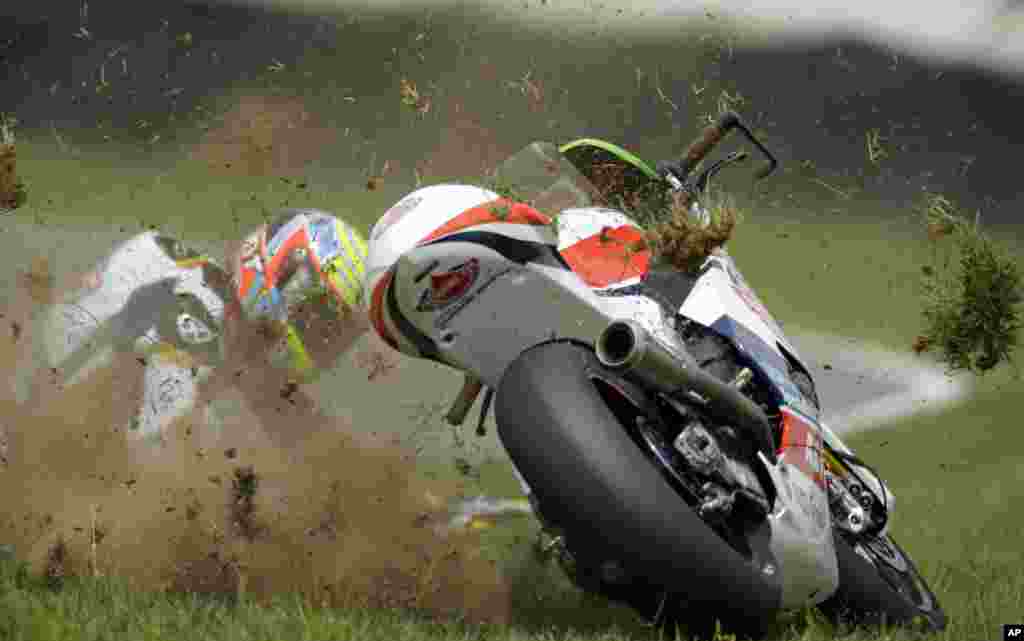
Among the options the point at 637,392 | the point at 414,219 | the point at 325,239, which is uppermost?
the point at 414,219

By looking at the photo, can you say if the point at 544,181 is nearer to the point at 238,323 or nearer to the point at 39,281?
the point at 238,323

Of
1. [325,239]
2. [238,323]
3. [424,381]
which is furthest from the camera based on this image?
[424,381]

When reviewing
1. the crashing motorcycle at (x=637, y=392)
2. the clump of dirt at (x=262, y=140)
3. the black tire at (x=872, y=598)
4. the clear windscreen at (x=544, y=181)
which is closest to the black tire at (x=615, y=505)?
the crashing motorcycle at (x=637, y=392)

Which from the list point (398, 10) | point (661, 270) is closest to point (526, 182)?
point (661, 270)

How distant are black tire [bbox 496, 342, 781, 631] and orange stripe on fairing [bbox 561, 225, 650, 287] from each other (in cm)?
78

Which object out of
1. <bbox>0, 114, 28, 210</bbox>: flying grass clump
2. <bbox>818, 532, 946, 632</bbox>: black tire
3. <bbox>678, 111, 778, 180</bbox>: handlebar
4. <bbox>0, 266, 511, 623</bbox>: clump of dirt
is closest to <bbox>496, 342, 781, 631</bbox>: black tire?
<bbox>818, 532, 946, 632</bbox>: black tire

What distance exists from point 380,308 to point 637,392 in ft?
3.58

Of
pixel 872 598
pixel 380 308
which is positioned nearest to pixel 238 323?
pixel 380 308

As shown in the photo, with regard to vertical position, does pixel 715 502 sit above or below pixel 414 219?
below

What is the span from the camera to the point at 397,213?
5301 mm

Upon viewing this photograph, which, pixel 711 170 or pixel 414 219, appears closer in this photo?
pixel 414 219

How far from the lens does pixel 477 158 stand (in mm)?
8234

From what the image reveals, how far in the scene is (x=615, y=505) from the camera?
14.1 ft

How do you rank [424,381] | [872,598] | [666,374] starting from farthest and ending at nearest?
[424,381] → [872,598] → [666,374]
